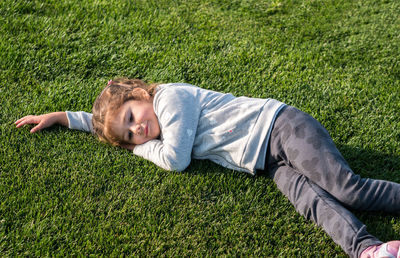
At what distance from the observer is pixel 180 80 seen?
411cm

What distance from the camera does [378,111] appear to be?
371cm

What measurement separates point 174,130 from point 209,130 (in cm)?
27

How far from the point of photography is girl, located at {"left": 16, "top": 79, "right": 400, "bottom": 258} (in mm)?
2721

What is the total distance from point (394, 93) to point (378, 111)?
331 mm

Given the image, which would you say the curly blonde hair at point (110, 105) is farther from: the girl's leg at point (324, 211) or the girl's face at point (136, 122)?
the girl's leg at point (324, 211)

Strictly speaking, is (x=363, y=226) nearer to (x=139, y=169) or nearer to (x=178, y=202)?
(x=178, y=202)

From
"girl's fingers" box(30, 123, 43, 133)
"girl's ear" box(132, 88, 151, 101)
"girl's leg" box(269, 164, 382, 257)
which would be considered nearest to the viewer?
"girl's leg" box(269, 164, 382, 257)

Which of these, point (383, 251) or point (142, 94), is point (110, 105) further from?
point (383, 251)

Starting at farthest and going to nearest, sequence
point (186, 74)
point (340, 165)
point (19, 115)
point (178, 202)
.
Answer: point (186, 74), point (19, 115), point (178, 202), point (340, 165)

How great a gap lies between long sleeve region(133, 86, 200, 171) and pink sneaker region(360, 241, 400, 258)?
4.29 feet

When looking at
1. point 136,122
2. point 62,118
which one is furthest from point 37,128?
point 136,122

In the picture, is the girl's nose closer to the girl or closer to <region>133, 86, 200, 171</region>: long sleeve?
the girl

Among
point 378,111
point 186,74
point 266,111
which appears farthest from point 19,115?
point 378,111

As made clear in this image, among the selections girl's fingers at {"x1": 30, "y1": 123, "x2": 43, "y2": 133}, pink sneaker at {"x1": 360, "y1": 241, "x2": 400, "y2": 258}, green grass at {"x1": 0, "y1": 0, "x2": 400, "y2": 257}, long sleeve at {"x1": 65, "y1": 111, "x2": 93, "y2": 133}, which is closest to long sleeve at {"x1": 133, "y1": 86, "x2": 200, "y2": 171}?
green grass at {"x1": 0, "y1": 0, "x2": 400, "y2": 257}
